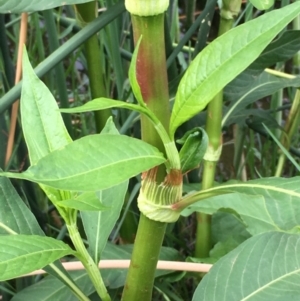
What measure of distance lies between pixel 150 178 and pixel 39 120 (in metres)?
0.11

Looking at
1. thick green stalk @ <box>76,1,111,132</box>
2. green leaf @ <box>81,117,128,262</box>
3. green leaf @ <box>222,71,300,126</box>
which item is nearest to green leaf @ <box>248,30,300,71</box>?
green leaf @ <box>222,71,300,126</box>

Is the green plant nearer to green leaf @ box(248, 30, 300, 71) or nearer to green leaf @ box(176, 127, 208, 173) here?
green leaf @ box(176, 127, 208, 173)

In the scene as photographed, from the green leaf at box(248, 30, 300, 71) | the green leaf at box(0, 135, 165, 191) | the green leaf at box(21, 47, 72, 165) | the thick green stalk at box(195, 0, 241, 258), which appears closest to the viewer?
the green leaf at box(0, 135, 165, 191)

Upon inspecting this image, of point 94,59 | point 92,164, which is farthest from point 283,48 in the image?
point 92,164

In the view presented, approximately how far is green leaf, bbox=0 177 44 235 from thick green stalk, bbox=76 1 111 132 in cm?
21

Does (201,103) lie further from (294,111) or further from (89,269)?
(294,111)

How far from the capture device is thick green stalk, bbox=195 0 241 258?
0.59m

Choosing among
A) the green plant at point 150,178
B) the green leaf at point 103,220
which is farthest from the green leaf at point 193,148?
the green leaf at point 103,220

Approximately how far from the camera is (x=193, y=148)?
0.38 m

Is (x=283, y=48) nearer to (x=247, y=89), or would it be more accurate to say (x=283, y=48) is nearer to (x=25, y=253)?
(x=247, y=89)

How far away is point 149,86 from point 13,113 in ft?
1.21

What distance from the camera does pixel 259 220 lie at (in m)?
0.57

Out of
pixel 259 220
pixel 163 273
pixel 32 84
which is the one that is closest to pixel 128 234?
pixel 163 273

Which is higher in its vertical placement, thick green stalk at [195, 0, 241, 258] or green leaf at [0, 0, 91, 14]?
green leaf at [0, 0, 91, 14]
